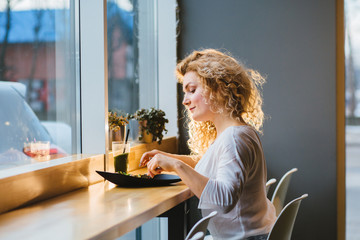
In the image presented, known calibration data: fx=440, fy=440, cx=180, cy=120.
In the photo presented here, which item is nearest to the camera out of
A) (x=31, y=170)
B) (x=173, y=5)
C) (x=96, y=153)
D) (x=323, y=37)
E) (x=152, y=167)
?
(x=31, y=170)

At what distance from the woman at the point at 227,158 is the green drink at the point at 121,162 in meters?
0.31

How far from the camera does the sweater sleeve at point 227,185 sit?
5.38 ft

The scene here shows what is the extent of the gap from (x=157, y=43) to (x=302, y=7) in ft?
3.73

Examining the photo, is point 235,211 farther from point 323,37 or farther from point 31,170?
point 323,37

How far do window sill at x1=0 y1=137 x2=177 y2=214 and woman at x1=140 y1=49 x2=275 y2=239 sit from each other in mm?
325

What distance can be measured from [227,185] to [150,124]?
1.34 metres

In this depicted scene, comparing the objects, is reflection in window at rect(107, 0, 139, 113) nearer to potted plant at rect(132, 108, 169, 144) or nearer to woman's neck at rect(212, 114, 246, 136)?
potted plant at rect(132, 108, 169, 144)

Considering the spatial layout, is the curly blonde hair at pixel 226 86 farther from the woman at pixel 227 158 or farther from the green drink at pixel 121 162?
the green drink at pixel 121 162

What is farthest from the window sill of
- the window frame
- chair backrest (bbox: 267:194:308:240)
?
chair backrest (bbox: 267:194:308:240)

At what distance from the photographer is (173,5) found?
3.45m

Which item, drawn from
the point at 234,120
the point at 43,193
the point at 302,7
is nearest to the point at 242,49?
the point at 302,7

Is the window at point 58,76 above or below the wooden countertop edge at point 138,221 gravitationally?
above

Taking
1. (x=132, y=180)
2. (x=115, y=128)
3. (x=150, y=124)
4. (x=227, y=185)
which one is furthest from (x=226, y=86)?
(x=150, y=124)

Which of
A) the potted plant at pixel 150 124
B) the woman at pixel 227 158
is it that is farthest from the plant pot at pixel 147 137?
the woman at pixel 227 158
